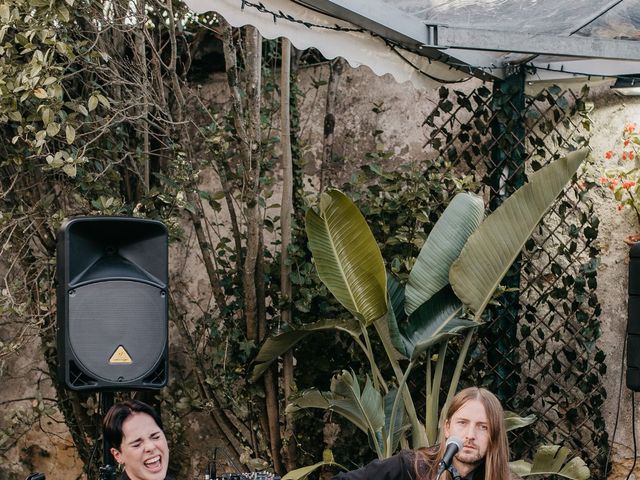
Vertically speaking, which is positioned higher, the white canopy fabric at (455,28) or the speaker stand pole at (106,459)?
the white canopy fabric at (455,28)

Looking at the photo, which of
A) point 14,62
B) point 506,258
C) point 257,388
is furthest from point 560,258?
point 14,62

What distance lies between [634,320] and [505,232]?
660 millimetres

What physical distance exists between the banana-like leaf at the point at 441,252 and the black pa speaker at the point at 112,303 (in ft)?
4.14

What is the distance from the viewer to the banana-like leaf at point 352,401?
4.48 metres

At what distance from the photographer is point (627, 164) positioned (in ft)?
17.4

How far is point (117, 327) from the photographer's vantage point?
12.0 ft

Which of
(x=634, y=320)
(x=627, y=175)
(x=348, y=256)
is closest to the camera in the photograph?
(x=634, y=320)

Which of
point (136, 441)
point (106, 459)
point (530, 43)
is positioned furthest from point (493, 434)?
point (530, 43)

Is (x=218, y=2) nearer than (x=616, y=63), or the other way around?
(x=218, y=2)

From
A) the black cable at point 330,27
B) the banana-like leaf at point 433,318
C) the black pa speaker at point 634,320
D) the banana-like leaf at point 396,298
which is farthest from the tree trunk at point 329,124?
the black pa speaker at point 634,320

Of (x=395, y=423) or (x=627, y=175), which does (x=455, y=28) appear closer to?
(x=627, y=175)

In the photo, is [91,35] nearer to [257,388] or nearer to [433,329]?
[257,388]

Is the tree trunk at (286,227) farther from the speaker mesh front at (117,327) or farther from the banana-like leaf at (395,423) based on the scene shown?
the speaker mesh front at (117,327)

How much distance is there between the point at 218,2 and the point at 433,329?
68.6 inches
